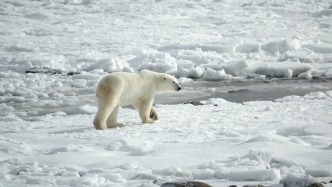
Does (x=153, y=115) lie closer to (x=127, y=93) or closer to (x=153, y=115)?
(x=153, y=115)

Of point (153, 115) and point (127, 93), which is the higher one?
point (127, 93)

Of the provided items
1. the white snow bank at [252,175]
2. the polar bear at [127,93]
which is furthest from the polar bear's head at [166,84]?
the white snow bank at [252,175]

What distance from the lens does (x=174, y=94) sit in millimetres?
10945

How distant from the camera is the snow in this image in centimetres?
383

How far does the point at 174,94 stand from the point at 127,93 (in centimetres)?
436

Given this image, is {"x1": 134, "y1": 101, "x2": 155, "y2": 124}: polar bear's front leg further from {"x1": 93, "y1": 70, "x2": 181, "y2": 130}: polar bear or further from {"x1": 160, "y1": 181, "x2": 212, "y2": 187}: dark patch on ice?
→ {"x1": 160, "y1": 181, "x2": 212, "y2": 187}: dark patch on ice

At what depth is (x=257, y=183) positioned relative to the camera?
3438 mm

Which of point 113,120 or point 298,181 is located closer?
point 298,181

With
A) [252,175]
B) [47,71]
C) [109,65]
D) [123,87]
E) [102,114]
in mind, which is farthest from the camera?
[109,65]

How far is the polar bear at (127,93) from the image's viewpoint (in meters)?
6.27

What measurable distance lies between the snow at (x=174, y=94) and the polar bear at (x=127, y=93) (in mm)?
256

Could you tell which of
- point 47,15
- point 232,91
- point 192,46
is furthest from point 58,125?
point 47,15

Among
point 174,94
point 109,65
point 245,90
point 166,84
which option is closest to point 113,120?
point 166,84

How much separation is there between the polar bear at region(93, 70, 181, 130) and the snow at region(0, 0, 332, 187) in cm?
26
